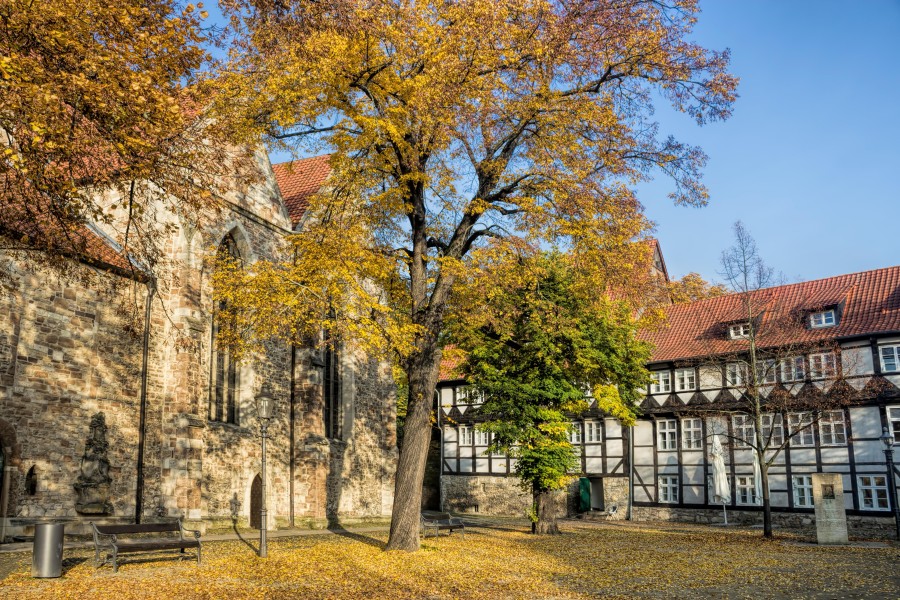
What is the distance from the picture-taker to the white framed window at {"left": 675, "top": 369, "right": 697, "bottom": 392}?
1252 inches

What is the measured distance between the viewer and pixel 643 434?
33.1 meters

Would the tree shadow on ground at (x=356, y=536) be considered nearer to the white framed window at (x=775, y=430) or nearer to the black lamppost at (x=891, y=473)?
the black lamppost at (x=891, y=473)

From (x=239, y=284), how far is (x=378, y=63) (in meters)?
4.92

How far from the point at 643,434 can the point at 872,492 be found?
8791 mm

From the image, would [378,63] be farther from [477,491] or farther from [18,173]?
[477,491]

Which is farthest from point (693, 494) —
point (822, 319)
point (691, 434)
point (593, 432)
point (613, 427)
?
point (822, 319)

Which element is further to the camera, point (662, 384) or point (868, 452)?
point (662, 384)

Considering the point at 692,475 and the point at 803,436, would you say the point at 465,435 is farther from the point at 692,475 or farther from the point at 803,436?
the point at 803,436

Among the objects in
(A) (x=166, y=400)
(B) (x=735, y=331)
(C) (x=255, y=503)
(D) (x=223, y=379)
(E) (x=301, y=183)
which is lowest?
(C) (x=255, y=503)

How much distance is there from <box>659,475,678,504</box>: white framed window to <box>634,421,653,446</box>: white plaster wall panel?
1501 millimetres

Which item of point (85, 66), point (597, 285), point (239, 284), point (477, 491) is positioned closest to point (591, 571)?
point (597, 285)

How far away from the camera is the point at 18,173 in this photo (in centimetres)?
848

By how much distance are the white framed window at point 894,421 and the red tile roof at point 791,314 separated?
101 inches

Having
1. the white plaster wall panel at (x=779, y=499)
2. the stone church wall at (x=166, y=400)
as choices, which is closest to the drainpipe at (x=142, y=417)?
the stone church wall at (x=166, y=400)
